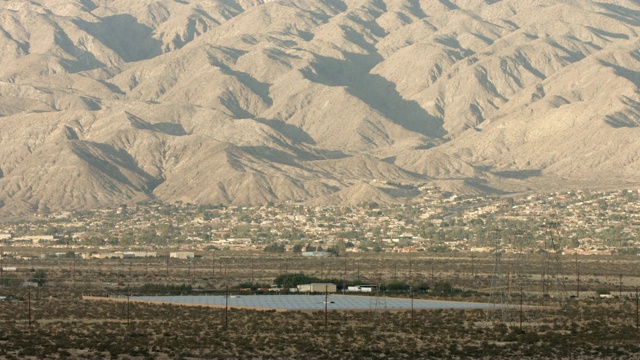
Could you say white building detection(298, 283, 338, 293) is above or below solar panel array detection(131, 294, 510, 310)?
above

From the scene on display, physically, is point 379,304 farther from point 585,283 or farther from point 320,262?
point 320,262

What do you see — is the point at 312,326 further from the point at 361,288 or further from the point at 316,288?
the point at 316,288

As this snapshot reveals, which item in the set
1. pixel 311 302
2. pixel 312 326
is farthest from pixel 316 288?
pixel 312 326

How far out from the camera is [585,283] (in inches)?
5994

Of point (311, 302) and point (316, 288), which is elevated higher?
point (316, 288)

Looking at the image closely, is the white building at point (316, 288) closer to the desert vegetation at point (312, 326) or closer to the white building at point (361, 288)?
the white building at point (361, 288)

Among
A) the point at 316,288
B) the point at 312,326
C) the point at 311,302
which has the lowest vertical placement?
the point at 312,326

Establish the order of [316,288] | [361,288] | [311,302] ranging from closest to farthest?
1. [311,302]
2. [361,288]
3. [316,288]

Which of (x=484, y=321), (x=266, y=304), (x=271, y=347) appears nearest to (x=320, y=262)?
(x=266, y=304)

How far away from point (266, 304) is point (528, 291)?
3090 cm

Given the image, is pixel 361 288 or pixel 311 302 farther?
pixel 361 288

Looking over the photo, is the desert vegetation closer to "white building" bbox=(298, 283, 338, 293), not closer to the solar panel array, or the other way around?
the solar panel array

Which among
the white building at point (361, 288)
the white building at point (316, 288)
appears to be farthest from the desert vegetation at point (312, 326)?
the white building at point (316, 288)

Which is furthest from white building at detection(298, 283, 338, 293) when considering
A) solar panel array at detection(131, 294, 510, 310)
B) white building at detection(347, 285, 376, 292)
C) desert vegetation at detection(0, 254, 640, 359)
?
solar panel array at detection(131, 294, 510, 310)
